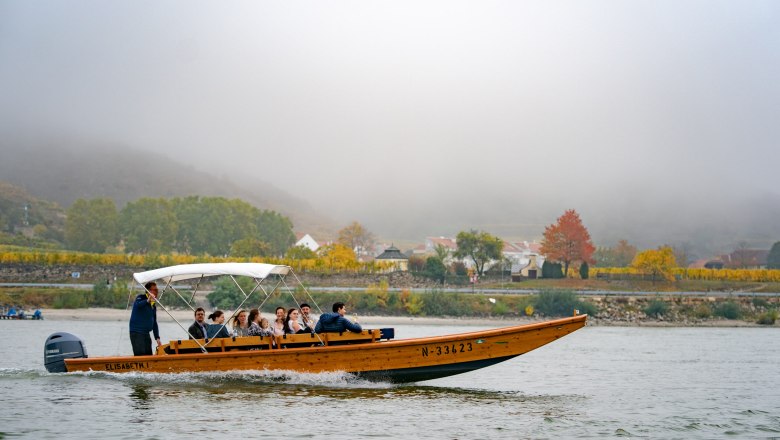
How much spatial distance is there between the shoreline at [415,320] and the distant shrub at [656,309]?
7.06 ft

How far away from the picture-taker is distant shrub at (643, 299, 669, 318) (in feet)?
338

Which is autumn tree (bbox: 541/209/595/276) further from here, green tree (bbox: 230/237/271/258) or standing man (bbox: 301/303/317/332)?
standing man (bbox: 301/303/317/332)

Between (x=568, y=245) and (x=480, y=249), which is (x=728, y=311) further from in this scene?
(x=480, y=249)

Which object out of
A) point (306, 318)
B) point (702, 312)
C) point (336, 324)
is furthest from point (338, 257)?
point (336, 324)

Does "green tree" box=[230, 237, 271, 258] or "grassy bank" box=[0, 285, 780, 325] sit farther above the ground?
"green tree" box=[230, 237, 271, 258]

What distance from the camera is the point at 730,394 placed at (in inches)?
1330

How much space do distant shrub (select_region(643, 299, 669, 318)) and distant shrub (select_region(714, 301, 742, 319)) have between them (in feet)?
20.1

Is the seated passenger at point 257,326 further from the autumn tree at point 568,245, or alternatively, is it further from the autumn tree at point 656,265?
the autumn tree at point 568,245

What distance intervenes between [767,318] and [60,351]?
8948 centimetres

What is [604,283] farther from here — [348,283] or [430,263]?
[348,283]

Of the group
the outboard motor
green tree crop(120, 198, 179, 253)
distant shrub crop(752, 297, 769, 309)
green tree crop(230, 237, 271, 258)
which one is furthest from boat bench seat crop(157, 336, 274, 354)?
green tree crop(120, 198, 179, 253)

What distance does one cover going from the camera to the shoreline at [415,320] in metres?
84.9

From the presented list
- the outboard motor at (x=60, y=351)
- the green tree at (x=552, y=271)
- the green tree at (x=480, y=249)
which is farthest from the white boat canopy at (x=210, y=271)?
the green tree at (x=480, y=249)

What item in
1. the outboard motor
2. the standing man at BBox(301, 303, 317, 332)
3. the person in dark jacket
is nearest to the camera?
the person in dark jacket
